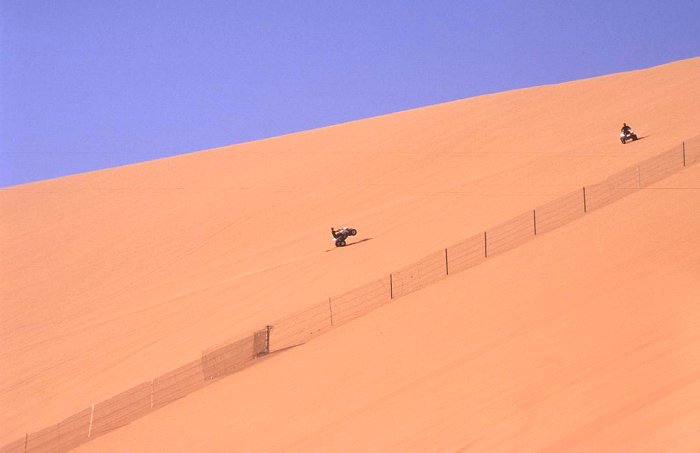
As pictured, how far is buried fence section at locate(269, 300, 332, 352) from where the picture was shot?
17891mm

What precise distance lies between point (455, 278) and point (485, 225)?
6593 millimetres

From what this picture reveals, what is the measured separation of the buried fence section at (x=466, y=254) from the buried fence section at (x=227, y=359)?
4.61 m

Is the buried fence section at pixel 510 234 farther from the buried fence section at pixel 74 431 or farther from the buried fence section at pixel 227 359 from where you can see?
the buried fence section at pixel 74 431

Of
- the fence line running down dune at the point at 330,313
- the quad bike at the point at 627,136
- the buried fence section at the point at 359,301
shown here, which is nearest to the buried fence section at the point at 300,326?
the fence line running down dune at the point at 330,313

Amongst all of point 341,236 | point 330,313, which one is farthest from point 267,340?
point 341,236

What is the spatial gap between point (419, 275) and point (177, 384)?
5.82 meters

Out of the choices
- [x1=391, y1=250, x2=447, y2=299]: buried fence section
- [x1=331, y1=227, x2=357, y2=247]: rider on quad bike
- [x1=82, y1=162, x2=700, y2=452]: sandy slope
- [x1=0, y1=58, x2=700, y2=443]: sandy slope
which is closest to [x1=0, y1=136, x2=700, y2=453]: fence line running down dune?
[x1=391, y1=250, x2=447, y2=299]: buried fence section

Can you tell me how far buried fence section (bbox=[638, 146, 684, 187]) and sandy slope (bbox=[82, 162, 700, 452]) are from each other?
402 centimetres

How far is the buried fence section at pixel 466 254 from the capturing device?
20.2m

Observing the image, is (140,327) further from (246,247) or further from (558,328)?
(558,328)

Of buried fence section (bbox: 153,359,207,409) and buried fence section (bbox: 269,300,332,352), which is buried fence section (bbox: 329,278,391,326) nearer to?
buried fence section (bbox: 269,300,332,352)

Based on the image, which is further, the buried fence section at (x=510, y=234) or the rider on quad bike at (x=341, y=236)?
the rider on quad bike at (x=341, y=236)

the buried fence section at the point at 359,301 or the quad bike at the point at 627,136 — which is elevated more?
the quad bike at the point at 627,136

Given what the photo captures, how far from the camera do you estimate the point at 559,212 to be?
23.2 metres
